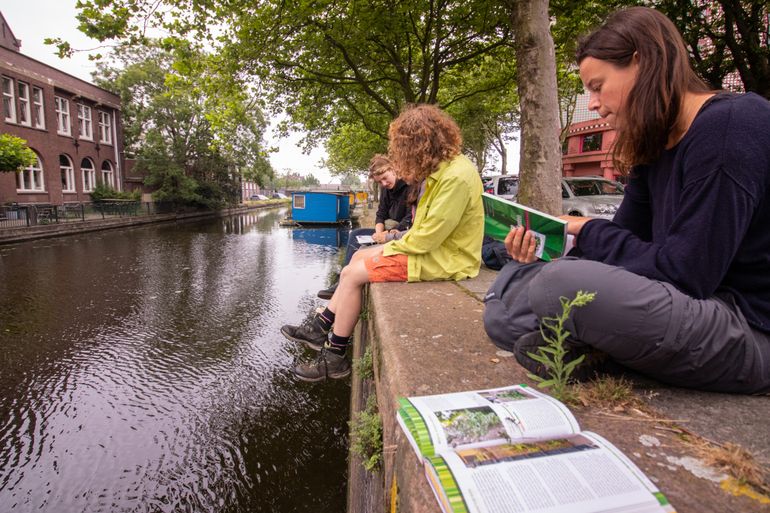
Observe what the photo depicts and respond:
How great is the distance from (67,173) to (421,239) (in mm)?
29829

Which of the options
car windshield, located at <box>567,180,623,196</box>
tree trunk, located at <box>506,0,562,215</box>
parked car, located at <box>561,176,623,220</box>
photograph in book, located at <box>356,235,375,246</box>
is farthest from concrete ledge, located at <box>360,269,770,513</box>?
car windshield, located at <box>567,180,623,196</box>

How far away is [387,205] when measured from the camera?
6.33 metres

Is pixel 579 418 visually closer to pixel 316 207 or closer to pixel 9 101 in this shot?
pixel 316 207

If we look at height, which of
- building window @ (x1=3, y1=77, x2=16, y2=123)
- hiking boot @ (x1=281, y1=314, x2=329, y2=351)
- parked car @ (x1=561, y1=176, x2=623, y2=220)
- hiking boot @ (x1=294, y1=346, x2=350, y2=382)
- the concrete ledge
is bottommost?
hiking boot @ (x1=294, y1=346, x2=350, y2=382)

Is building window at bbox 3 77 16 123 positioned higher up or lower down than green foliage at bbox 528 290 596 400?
higher up

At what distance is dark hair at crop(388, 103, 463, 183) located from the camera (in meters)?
3.37

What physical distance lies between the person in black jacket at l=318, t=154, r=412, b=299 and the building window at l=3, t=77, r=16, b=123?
23.9 m

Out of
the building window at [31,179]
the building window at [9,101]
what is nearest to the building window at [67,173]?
the building window at [31,179]

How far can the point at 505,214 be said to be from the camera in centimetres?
232

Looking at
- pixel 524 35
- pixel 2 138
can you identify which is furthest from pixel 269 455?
pixel 2 138

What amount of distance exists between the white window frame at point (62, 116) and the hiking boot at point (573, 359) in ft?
99.6

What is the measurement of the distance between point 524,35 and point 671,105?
15.2 ft

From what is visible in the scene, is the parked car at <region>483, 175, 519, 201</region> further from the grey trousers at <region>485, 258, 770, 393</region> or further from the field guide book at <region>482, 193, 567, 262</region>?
the grey trousers at <region>485, 258, 770, 393</region>

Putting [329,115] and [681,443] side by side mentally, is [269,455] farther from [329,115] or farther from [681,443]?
[329,115]
